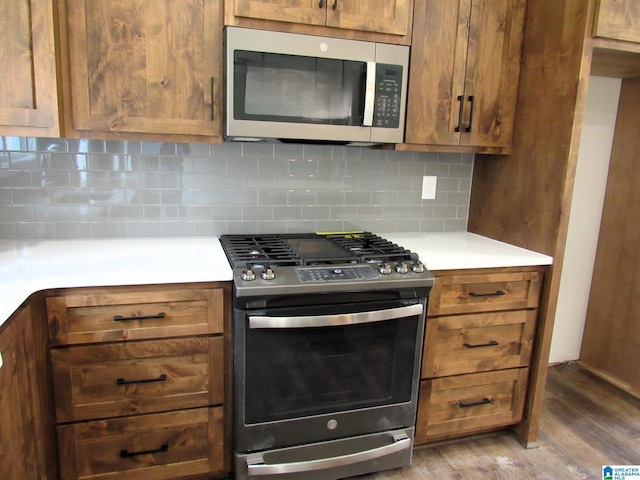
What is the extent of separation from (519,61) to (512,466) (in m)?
1.82

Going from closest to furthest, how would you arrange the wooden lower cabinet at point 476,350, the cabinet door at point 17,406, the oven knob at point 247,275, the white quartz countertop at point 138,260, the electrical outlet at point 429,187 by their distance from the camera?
the cabinet door at point 17,406, the white quartz countertop at point 138,260, the oven knob at point 247,275, the wooden lower cabinet at point 476,350, the electrical outlet at point 429,187

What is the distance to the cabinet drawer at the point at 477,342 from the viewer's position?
1.95 metres

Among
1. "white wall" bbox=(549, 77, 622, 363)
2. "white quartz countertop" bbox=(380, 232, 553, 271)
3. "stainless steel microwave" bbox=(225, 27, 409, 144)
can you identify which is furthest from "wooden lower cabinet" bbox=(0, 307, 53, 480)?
"white wall" bbox=(549, 77, 622, 363)

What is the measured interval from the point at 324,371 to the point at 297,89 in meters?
1.11

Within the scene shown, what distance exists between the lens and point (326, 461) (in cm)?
180

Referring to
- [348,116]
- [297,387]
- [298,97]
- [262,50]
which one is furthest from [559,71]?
[297,387]

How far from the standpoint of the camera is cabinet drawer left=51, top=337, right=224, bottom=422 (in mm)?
1568

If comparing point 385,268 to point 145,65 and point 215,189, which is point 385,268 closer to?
point 215,189

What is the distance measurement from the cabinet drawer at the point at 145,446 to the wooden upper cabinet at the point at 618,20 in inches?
82.5

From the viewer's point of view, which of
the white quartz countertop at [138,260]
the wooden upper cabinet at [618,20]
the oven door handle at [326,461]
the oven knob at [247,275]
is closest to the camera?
the white quartz countertop at [138,260]

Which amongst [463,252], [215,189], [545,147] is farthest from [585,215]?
[215,189]

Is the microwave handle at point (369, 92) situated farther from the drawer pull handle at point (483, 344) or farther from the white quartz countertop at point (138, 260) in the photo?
the drawer pull handle at point (483, 344)

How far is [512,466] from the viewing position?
203 centimetres
